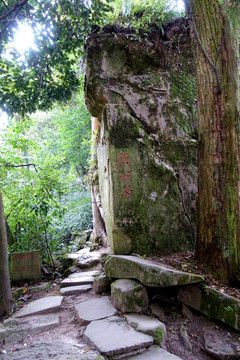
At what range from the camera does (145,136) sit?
14.9ft

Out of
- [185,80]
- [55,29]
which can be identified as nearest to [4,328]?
[55,29]

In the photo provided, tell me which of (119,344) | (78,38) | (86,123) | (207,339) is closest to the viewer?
(119,344)

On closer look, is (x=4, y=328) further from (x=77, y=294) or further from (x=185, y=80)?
(x=185, y=80)

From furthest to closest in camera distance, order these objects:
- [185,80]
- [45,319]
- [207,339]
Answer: [185,80]
[45,319]
[207,339]

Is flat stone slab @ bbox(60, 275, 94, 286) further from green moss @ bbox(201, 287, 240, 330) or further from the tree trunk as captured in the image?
green moss @ bbox(201, 287, 240, 330)

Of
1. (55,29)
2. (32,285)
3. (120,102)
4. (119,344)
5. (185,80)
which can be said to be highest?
(55,29)

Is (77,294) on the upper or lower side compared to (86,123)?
lower

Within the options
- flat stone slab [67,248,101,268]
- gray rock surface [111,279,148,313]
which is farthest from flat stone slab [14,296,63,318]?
flat stone slab [67,248,101,268]

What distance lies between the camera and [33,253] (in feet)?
16.0

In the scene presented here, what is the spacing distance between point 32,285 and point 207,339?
10.8 feet

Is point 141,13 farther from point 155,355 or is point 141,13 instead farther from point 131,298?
point 155,355

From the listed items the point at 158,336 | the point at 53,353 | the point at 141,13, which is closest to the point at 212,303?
the point at 158,336

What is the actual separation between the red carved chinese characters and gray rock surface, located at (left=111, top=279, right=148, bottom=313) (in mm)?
1449

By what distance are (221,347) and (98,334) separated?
4.42ft
